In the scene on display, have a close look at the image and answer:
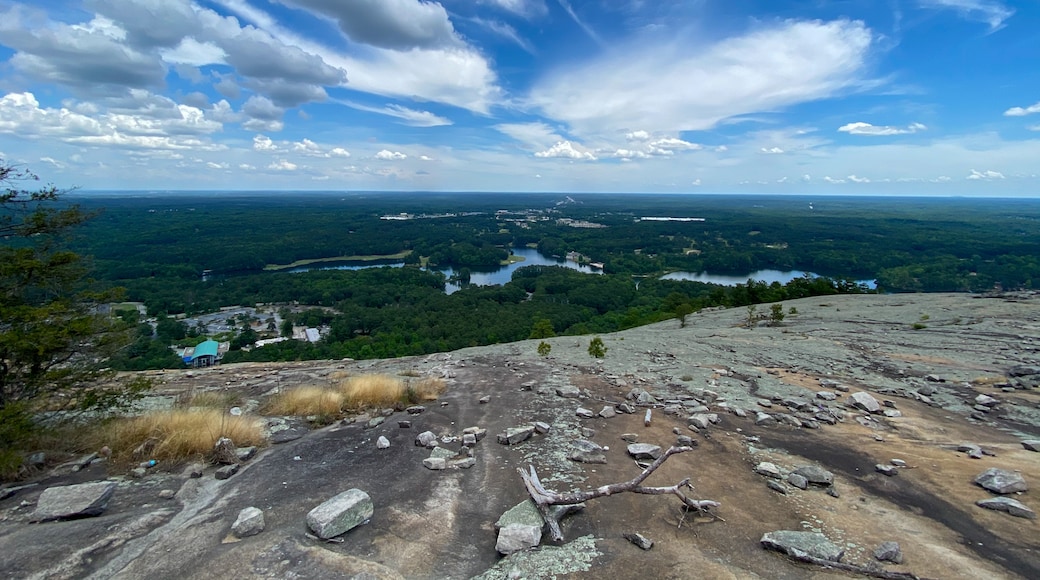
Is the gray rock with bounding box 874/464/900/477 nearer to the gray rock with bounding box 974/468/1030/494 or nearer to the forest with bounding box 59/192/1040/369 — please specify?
the gray rock with bounding box 974/468/1030/494

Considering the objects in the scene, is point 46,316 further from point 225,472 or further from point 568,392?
point 568,392

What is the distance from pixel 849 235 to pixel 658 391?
14695 centimetres

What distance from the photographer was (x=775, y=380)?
484 inches

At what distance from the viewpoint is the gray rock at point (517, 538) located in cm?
479

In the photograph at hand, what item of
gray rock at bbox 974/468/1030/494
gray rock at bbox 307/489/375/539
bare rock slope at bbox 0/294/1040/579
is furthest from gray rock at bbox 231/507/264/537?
gray rock at bbox 974/468/1030/494

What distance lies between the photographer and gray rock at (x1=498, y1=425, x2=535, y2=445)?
758 centimetres

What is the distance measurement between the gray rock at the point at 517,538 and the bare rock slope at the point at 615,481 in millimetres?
94

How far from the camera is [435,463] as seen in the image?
22.0ft

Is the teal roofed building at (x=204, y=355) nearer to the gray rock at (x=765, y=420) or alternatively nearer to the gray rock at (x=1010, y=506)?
the gray rock at (x=765, y=420)

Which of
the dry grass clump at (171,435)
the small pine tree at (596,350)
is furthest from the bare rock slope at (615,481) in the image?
the small pine tree at (596,350)

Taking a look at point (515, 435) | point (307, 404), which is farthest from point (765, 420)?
point (307, 404)

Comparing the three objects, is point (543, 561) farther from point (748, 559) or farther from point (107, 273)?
point (107, 273)

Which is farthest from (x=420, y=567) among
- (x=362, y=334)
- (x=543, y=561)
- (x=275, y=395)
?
(x=362, y=334)

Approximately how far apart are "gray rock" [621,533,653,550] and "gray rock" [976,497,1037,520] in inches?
182
